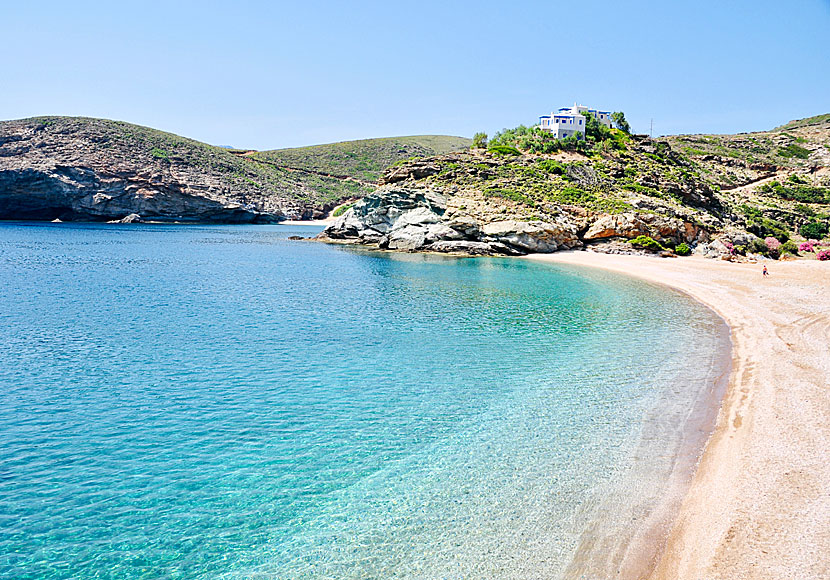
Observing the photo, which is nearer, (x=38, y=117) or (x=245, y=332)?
(x=245, y=332)

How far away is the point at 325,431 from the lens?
10.9 meters

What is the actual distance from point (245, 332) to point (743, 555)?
54.1ft

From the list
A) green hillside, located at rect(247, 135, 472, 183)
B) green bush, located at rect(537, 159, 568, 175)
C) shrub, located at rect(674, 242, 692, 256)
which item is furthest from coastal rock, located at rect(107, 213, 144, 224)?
shrub, located at rect(674, 242, 692, 256)

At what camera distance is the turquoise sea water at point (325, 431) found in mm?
7238

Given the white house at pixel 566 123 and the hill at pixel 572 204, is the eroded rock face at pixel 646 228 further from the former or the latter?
the white house at pixel 566 123

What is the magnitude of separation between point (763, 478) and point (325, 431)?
8.34 m

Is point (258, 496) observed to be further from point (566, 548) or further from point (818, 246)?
point (818, 246)

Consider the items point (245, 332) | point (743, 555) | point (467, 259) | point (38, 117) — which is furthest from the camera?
A: point (38, 117)

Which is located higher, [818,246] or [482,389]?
[818,246]

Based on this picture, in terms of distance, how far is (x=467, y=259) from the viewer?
47.2 metres

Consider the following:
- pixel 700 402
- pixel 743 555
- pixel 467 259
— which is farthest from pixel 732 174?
pixel 743 555

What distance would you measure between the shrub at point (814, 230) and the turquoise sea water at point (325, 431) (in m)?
44.5

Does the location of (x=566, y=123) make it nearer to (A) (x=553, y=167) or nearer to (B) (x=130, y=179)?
(A) (x=553, y=167)

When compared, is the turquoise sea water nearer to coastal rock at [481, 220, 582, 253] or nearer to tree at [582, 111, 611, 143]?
coastal rock at [481, 220, 582, 253]
